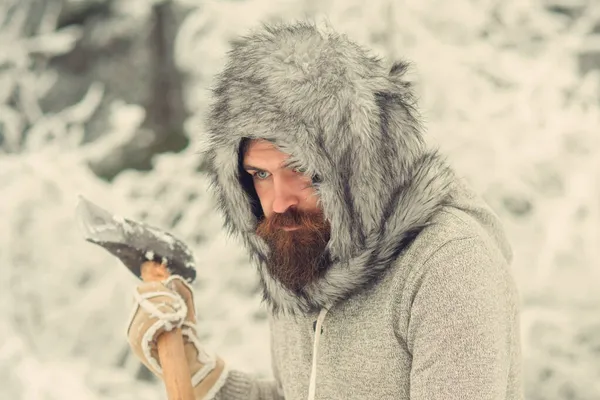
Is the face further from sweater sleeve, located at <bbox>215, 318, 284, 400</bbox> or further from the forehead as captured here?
sweater sleeve, located at <bbox>215, 318, 284, 400</bbox>

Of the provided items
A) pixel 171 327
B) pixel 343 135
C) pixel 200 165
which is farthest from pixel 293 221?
pixel 200 165

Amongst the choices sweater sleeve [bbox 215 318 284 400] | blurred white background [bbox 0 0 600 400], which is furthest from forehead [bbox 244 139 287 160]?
blurred white background [bbox 0 0 600 400]

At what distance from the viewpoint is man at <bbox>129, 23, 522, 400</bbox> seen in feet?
3.69

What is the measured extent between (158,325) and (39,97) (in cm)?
185

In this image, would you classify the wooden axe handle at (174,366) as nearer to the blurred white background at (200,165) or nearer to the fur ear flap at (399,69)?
the fur ear flap at (399,69)

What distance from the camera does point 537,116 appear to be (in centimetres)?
271

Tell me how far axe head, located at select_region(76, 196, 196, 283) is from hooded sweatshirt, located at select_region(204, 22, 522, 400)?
0.37 meters

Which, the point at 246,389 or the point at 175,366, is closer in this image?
the point at 175,366

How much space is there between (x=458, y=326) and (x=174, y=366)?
758mm

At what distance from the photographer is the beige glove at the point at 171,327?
5.01 ft

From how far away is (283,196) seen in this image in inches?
50.8

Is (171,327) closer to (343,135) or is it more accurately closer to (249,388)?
(249,388)

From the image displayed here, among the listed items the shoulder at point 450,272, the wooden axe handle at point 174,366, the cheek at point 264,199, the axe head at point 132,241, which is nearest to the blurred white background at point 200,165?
the axe head at point 132,241

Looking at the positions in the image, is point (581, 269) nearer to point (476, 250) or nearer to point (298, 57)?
point (476, 250)
